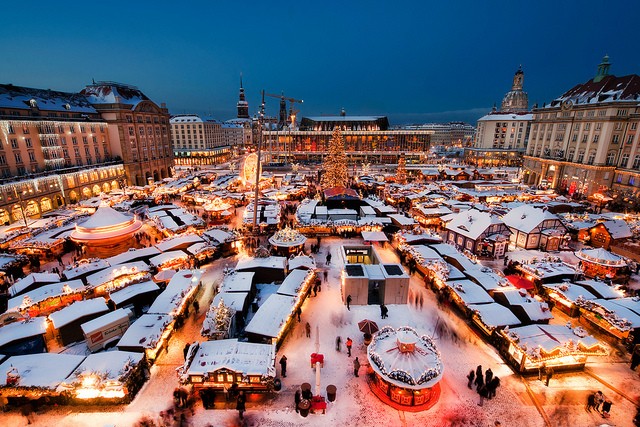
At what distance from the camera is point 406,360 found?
41.8 ft

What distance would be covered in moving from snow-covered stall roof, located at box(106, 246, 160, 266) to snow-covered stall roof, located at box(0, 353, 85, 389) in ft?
31.3

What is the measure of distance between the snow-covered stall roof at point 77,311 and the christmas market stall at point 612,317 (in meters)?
26.5

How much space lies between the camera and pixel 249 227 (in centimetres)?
3284

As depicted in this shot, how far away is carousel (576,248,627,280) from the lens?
22.5 m

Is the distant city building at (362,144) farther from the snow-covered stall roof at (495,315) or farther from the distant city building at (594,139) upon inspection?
the snow-covered stall roof at (495,315)

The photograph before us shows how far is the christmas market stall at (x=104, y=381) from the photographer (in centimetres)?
1223

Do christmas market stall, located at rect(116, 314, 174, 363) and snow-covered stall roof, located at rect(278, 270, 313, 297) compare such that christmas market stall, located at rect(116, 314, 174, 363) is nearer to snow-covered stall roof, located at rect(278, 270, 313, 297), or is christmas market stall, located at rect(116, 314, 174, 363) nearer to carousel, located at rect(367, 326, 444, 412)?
snow-covered stall roof, located at rect(278, 270, 313, 297)

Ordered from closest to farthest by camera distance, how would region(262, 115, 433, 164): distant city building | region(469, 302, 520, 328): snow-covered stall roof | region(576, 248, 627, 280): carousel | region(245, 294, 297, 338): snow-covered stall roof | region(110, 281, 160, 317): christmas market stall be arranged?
region(245, 294, 297, 338): snow-covered stall roof, region(469, 302, 520, 328): snow-covered stall roof, region(110, 281, 160, 317): christmas market stall, region(576, 248, 627, 280): carousel, region(262, 115, 433, 164): distant city building

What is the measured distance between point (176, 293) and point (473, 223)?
24547mm

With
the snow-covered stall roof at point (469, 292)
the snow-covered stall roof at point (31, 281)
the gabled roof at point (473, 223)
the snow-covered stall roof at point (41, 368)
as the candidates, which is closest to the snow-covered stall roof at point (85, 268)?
the snow-covered stall roof at point (31, 281)

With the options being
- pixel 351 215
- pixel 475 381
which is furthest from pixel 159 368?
pixel 351 215

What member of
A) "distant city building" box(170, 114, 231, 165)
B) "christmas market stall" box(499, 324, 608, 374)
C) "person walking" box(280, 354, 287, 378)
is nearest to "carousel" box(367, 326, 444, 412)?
"person walking" box(280, 354, 287, 378)

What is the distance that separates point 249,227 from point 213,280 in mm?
10289

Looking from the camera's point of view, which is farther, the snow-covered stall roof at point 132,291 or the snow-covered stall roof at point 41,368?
the snow-covered stall roof at point 132,291
